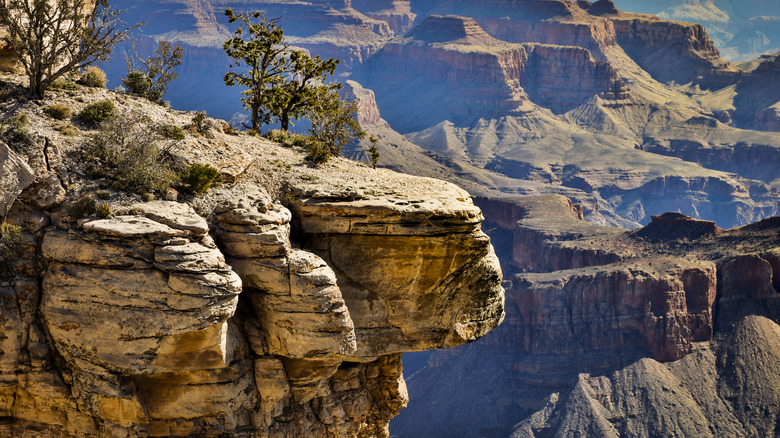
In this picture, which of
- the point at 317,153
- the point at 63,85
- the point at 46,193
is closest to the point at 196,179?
the point at 46,193

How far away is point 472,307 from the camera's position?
3347 centimetres

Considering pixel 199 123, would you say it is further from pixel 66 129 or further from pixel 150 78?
pixel 150 78

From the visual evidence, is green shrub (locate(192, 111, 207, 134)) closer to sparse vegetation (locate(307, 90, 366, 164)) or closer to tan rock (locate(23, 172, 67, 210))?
sparse vegetation (locate(307, 90, 366, 164))

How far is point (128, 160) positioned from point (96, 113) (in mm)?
3811

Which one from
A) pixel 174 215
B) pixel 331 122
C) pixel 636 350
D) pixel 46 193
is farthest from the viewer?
pixel 636 350

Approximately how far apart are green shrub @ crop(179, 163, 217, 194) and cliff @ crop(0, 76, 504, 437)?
46 centimetres

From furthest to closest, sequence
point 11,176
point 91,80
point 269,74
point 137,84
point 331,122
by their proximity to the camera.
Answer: point 269,74
point 331,122
point 137,84
point 91,80
point 11,176

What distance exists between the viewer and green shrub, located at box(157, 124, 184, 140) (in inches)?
1298

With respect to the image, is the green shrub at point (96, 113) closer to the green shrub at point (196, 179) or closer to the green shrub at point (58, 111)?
the green shrub at point (58, 111)

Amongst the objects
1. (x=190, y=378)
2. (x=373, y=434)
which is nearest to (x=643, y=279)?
(x=373, y=434)

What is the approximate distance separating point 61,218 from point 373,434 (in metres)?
15.8

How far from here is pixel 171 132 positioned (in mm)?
33031

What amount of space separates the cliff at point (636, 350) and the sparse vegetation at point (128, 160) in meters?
96.0

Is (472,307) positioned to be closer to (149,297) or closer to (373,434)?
(373,434)
